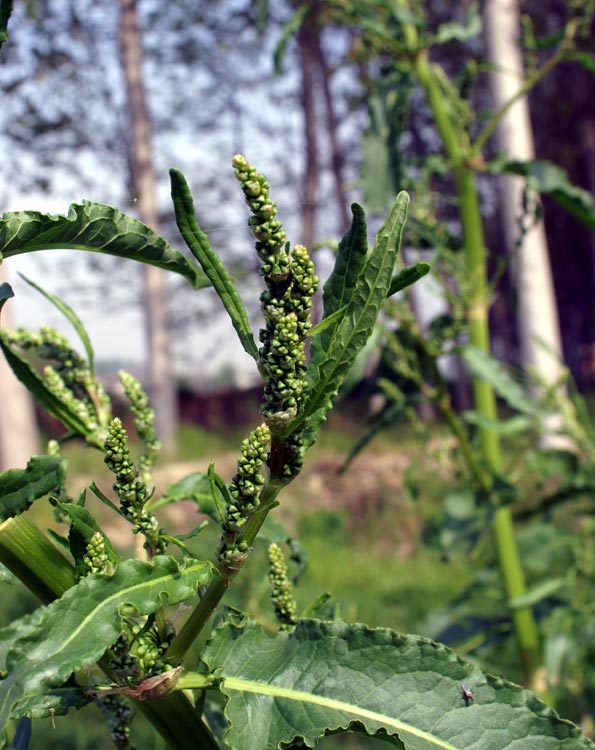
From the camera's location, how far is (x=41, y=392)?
0.61 metres

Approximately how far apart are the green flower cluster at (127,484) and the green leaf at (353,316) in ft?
0.32

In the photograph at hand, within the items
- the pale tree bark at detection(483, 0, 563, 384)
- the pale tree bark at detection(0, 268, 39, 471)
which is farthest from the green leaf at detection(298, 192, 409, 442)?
the pale tree bark at detection(0, 268, 39, 471)

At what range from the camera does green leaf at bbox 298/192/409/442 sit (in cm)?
46

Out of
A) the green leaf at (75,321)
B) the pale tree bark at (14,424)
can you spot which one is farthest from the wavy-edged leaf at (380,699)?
the pale tree bark at (14,424)

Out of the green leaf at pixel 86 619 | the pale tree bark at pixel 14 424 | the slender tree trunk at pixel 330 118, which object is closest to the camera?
the green leaf at pixel 86 619

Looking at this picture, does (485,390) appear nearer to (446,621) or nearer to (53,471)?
(446,621)

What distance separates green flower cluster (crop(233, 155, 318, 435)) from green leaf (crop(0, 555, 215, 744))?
0.34 feet

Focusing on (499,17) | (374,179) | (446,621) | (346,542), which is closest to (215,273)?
(374,179)

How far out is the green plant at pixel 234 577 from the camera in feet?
1.48

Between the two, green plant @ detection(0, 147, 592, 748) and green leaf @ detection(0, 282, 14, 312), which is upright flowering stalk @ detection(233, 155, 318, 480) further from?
green leaf @ detection(0, 282, 14, 312)

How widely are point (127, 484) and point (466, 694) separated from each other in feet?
0.73

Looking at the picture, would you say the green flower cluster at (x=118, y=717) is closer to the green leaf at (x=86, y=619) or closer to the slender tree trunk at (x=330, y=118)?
the green leaf at (x=86, y=619)

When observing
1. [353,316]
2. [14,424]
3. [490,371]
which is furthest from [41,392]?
[14,424]

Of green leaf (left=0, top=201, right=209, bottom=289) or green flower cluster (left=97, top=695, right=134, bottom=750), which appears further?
green flower cluster (left=97, top=695, right=134, bottom=750)
